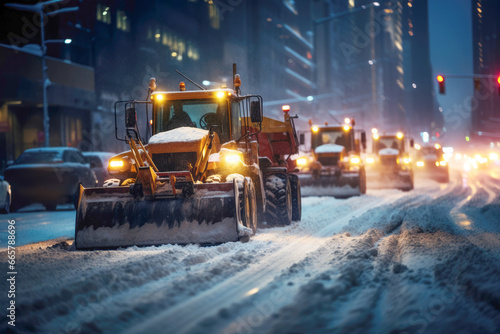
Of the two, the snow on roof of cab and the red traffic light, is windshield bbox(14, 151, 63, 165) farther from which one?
the red traffic light

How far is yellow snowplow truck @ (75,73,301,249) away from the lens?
28.9 ft

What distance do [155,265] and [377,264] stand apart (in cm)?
264

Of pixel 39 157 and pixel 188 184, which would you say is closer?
pixel 188 184

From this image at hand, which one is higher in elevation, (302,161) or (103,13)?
(103,13)

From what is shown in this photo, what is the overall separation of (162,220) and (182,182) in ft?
2.22

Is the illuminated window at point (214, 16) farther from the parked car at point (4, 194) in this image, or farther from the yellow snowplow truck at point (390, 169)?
the parked car at point (4, 194)

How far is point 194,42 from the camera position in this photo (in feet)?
191

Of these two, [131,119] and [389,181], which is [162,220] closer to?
[131,119]

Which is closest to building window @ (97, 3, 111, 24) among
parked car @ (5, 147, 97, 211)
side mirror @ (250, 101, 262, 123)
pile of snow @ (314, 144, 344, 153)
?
pile of snow @ (314, 144, 344, 153)

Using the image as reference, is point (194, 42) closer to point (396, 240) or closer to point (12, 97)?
point (12, 97)

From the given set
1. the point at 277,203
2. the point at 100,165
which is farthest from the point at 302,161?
the point at 277,203

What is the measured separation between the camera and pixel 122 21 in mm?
45969

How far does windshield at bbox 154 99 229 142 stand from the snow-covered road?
2.51 m

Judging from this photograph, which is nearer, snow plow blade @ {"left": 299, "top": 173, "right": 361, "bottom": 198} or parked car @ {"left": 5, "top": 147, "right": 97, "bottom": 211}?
parked car @ {"left": 5, "top": 147, "right": 97, "bottom": 211}
